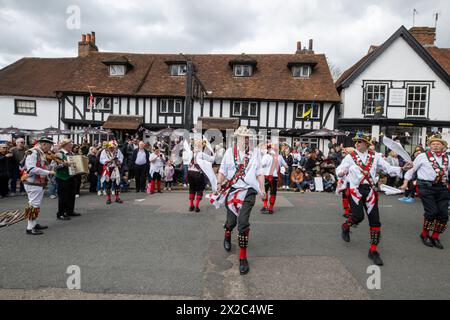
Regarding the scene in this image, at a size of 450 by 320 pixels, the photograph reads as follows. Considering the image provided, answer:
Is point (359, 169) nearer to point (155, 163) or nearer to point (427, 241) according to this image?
point (427, 241)

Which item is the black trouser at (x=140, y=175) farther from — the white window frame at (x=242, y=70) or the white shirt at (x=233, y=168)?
the white window frame at (x=242, y=70)

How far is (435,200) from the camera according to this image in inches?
209

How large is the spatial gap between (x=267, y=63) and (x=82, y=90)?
44.2 feet

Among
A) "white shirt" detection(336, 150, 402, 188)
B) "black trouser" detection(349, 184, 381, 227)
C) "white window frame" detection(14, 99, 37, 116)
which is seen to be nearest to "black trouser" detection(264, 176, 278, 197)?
"black trouser" detection(349, 184, 381, 227)

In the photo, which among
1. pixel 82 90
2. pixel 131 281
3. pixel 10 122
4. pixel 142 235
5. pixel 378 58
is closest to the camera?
pixel 131 281

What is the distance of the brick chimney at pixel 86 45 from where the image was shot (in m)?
24.9

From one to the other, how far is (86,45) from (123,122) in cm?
1001

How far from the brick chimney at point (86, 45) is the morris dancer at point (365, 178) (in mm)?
25584

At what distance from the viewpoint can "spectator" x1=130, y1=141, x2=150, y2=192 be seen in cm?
1094

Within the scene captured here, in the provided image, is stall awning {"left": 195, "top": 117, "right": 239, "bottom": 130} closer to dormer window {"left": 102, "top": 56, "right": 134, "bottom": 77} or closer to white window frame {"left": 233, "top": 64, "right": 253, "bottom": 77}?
white window frame {"left": 233, "top": 64, "right": 253, "bottom": 77}

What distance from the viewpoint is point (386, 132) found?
19.5 metres

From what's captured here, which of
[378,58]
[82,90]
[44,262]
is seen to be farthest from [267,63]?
[44,262]
